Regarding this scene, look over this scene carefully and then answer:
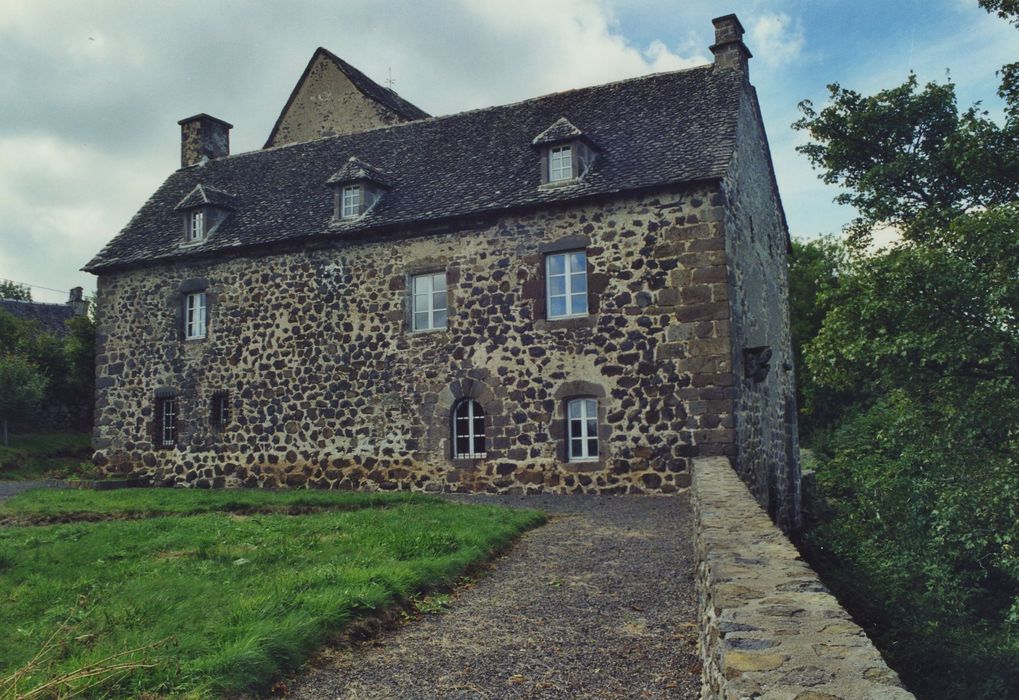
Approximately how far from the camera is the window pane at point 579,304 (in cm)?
1534

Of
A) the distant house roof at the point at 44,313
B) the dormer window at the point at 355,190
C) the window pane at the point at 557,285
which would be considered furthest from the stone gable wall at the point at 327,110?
the distant house roof at the point at 44,313

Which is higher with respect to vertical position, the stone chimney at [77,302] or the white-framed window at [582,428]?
the stone chimney at [77,302]

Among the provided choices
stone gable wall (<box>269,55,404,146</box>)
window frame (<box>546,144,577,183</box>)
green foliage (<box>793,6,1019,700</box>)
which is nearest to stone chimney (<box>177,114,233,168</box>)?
stone gable wall (<box>269,55,404,146</box>)

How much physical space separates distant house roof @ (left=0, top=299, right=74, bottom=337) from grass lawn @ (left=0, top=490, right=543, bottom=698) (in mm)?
32803

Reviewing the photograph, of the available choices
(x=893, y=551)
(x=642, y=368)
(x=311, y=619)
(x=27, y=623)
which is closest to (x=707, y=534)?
(x=311, y=619)

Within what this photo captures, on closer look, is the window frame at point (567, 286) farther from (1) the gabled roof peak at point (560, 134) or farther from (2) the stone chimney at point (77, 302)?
(2) the stone chimney at point (77, 302)

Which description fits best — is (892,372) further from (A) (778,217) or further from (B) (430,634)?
(B) (430,634)

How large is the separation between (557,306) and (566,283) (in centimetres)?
45

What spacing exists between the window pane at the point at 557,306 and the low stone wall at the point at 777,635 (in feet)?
32.6

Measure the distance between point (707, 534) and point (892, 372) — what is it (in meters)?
12.0

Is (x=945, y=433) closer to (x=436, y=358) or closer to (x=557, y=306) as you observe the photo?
(x=557, y=306)

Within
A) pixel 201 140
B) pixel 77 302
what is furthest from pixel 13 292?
pixel 201 140

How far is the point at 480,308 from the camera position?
1619 centimetres

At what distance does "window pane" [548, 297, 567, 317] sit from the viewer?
15.5 meters
